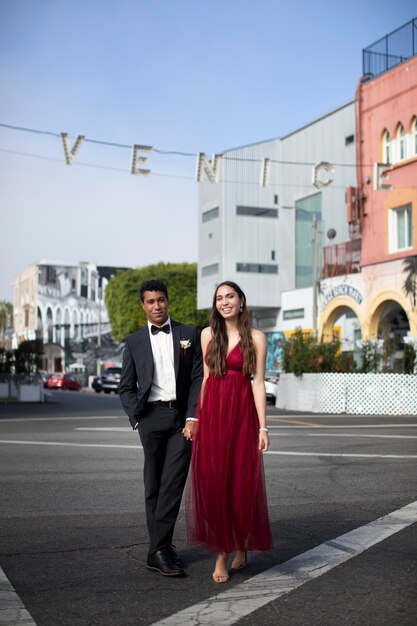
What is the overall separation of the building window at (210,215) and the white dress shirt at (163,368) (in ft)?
167

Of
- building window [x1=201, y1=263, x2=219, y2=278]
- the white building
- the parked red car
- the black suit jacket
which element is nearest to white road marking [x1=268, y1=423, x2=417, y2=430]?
the black suit jacket

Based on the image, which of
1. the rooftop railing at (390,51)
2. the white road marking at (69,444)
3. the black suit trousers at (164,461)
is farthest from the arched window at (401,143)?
the black suit trousers at (164,461)

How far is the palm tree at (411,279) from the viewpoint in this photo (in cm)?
3412

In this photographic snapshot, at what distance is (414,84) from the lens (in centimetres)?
3425

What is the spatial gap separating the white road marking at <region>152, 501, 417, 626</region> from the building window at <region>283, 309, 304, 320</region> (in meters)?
42.9

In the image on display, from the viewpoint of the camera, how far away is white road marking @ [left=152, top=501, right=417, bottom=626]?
490cm

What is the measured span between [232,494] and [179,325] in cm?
121

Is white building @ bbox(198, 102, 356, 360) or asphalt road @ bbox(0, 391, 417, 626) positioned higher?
white building @ bbox(198, 102, 356, 360)

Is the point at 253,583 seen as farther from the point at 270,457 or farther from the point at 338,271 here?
the point at 338,271

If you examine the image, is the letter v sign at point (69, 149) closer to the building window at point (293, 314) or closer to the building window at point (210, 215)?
the building window at point (293, 314)

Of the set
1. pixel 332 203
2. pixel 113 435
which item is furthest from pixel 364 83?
pixel 113 435

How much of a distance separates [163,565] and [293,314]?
46.1m

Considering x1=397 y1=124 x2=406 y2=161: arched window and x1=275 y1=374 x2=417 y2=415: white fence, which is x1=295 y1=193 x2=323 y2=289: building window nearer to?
x1=397 y1=124 x2=406 y2=161: arched window

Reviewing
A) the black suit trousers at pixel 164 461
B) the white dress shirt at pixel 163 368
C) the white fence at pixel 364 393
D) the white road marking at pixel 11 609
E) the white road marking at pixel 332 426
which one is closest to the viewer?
the white road marking at pixel 11 609
